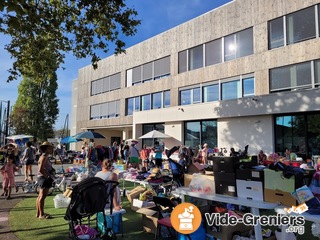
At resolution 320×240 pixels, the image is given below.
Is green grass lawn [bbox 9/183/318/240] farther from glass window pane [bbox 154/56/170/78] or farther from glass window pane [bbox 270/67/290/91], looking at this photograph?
glass window pane [bbox 154/56/170/78]

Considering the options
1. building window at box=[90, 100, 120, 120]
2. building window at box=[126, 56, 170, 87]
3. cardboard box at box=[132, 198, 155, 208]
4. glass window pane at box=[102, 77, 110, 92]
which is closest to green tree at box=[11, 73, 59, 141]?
building window at box=[90, 100, 120, 120]

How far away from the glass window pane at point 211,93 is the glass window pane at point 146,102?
6.54 metres

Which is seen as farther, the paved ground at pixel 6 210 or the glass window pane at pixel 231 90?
the glass window pane at pixel 231 90

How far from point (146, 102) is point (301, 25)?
14171 millimetres

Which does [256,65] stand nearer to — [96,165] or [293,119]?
[293,119]

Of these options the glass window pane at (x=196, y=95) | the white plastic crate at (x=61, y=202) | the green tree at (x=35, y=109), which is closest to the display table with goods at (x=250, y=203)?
the white plastic crate at (x=61, y=202)

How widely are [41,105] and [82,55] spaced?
32742 mm

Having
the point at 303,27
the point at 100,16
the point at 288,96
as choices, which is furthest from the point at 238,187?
the point at 303,27

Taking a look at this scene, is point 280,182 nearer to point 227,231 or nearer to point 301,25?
point 227,231

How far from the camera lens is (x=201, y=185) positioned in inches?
186

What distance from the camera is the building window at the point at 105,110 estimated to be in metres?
28.4

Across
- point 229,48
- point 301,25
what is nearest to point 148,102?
point 229,48

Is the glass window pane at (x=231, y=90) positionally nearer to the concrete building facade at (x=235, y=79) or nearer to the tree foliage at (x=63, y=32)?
the concrete building facade at (x=235, y=79)

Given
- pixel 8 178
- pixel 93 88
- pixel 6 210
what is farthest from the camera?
pixel 93 88
